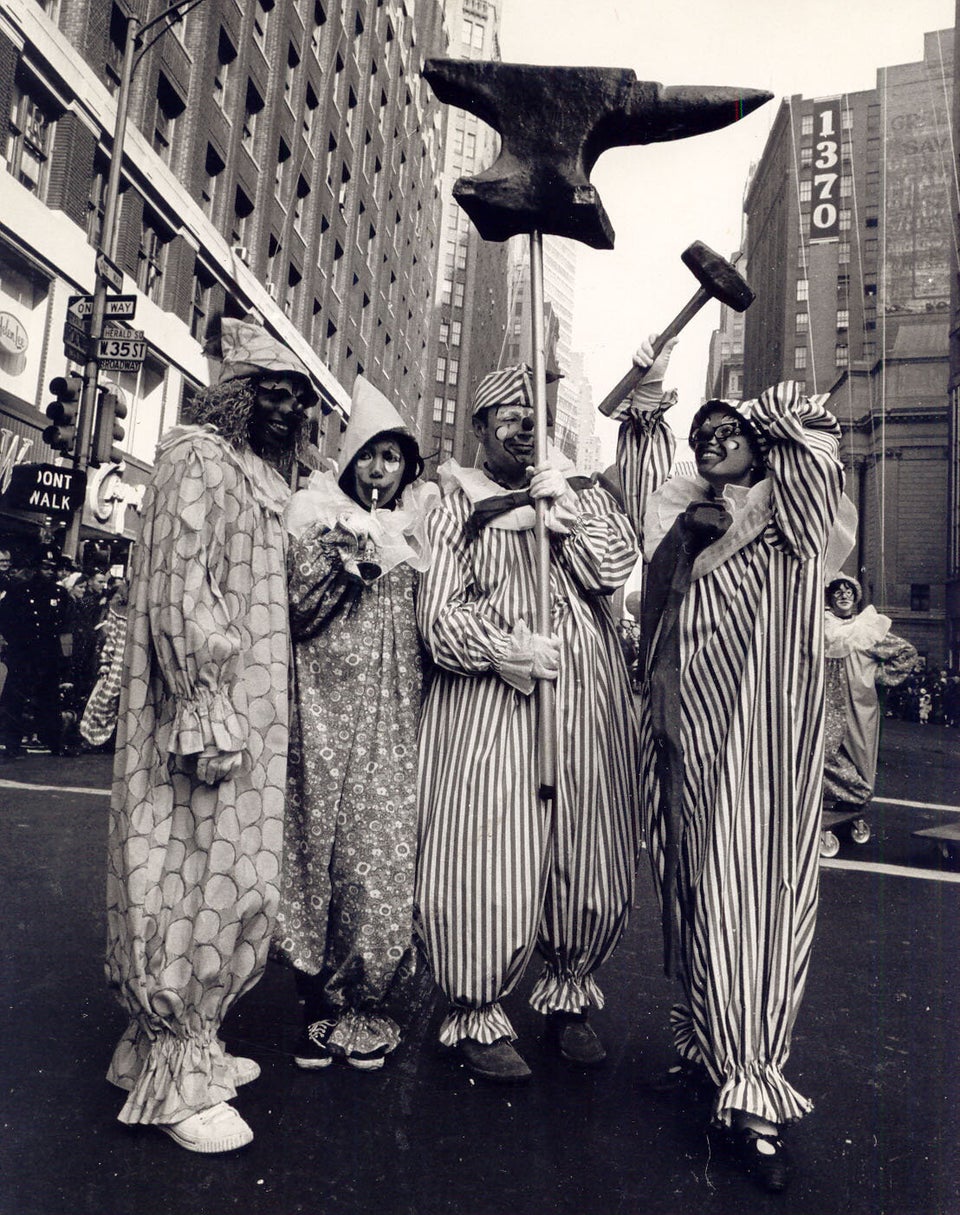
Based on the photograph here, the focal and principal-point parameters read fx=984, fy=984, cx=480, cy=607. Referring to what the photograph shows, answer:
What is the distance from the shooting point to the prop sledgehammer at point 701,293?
10.3 ft

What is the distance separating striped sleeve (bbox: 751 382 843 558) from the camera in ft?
8.55

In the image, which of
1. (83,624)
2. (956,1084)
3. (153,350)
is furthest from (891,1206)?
(153,350)

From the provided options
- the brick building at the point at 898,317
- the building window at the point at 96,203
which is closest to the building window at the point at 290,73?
the building window at the point at 96,203

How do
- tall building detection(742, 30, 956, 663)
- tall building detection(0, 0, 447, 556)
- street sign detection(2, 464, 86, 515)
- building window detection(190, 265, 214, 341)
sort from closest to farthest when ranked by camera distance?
street sign detection(2, 464, 86, 515), tall building detection(0, 0, 447, 556), building window detection(190, 265, 214, 341), tall building detection(742, 30, 956, 663)

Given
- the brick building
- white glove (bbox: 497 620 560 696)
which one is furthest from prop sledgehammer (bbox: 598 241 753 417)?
the brick building

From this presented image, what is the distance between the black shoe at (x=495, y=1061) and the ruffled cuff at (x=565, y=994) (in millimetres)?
227

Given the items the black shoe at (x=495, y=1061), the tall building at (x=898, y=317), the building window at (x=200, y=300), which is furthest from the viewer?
the tall building at (x=898, y=317)

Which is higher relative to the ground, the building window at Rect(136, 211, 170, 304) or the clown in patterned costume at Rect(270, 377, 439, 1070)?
the building window at Rect(136, 211, 170, 304)

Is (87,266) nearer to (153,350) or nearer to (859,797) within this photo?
(153,350)

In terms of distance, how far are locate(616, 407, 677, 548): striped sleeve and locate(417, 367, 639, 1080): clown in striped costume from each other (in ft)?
0.31

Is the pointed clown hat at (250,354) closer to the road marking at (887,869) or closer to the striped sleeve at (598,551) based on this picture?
the striped sleeve at (598,551)

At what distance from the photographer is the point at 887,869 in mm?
6207

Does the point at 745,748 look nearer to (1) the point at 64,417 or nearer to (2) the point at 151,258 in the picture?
(1) the point at 64,417

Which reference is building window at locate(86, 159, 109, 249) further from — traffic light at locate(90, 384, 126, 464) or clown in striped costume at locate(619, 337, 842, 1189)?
clown in striped costume at locate(619, 337, 842, 1189)
